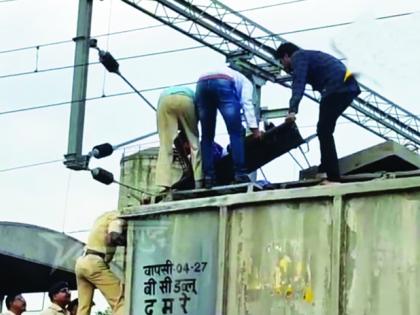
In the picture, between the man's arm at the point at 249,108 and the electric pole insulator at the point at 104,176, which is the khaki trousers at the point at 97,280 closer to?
the electric pole insulator at the point at 104,176

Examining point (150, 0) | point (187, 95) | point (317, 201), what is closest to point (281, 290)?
point (317, 201)

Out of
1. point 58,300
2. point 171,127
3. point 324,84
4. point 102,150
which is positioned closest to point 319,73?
point 324,84

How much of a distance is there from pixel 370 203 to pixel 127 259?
2373 millimetres

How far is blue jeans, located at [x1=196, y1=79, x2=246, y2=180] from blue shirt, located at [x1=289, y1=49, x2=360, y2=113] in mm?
708

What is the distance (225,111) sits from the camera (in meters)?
9.77

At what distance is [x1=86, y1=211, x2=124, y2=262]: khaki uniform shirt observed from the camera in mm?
9969

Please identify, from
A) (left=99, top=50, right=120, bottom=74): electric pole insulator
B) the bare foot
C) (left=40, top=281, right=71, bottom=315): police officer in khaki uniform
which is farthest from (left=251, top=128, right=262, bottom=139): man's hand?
(left=40, top=281, right=71, bottom=315): police officer in khaki uniform

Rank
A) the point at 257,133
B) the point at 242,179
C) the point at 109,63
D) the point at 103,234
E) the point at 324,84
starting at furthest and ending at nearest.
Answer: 1. the point at 109,63
2. the point at 103,234
3. the point at 257,133
4. the point at 242,179
5. the point at 324,84

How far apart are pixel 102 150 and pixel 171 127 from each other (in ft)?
8.41

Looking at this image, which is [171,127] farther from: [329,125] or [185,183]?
[329,125]

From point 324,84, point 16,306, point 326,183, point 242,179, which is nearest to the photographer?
point 326,183

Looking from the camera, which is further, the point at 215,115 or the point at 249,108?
the point at 215,115

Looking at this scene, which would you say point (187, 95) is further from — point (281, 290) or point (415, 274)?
point (415, 274)

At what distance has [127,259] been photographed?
9.59 meters
